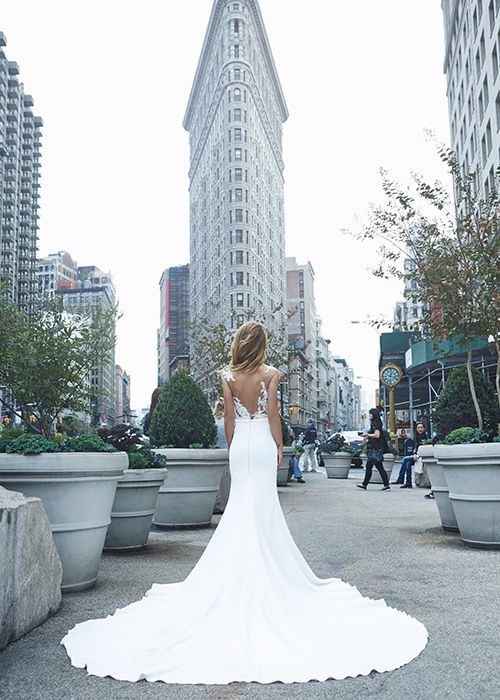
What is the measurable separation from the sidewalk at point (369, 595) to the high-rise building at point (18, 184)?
363ft

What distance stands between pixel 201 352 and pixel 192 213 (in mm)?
106101

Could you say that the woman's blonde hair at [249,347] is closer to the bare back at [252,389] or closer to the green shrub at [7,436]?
the bare back at [252,389]

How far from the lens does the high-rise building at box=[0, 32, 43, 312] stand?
115625 millimetres

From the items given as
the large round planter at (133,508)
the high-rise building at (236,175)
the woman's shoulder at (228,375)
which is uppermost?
the high-rise building at (236,175)

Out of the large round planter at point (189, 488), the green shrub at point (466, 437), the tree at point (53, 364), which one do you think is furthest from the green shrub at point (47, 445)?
the green shrub at point (466, 437)

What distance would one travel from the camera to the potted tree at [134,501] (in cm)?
703

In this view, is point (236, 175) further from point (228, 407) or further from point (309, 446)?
point (228, 407)

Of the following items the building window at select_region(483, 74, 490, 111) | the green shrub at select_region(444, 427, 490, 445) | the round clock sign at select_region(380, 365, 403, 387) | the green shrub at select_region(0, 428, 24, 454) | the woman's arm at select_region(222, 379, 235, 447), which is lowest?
the green shrub at select_region(444, 427, 490, 445)

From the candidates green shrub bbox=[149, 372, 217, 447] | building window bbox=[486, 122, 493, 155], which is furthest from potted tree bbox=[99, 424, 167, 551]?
building window bbox=[486, 122, 493, 155]

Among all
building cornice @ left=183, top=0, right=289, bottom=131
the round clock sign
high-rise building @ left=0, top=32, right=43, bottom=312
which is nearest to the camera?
the round clock sign

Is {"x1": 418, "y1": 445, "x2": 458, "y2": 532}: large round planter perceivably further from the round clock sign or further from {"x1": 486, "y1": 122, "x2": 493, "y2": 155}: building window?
{"x1": 486, "y1": 122, "x2": 493, "y2": 155}: building window

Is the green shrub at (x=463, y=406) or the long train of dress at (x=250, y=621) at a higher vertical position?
the green shrub at (x=463, y=406)

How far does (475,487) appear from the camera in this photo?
7012 mm

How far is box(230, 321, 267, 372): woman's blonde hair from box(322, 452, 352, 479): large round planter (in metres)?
19.3
